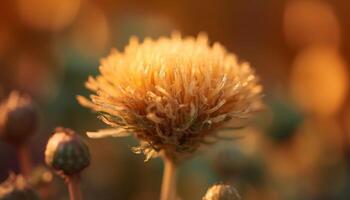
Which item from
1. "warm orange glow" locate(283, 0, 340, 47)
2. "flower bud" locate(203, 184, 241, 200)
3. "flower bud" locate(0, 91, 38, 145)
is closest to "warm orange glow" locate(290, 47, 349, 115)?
"warm orange glow" locate(283, 0, 340, 47)

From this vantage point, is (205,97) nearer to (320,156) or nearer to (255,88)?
(255,88)

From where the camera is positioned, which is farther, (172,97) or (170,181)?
(170,181)

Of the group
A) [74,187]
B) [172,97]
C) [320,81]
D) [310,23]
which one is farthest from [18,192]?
[310,23]

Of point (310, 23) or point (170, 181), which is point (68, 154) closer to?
point (170, 181)

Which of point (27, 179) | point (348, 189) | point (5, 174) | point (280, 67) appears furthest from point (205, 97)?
point (280, 67)

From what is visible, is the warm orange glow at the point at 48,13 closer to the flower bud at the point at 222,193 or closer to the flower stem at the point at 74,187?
the flower stem at the point at 74,187

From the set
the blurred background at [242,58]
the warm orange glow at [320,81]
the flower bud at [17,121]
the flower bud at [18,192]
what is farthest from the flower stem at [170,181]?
the warm orange glow at [320,81]
